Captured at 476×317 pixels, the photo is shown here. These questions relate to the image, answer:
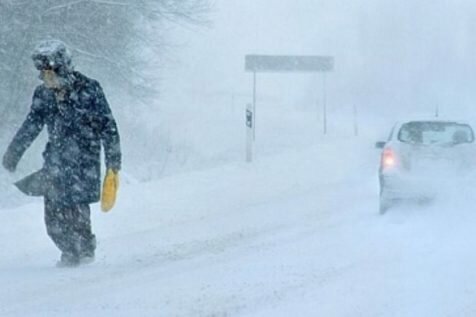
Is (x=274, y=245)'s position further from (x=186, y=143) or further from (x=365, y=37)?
(x=365, y=37)

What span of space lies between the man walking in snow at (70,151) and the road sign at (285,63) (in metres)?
18.1

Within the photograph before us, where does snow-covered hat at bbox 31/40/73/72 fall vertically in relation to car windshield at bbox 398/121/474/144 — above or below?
above

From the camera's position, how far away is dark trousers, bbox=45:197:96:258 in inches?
324

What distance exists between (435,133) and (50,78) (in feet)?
21.5

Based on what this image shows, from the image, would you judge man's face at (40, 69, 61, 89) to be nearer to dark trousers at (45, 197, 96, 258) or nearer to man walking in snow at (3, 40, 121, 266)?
man walking in snow at (3, 40, 121, 266)

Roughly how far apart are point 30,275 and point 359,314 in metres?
2.79

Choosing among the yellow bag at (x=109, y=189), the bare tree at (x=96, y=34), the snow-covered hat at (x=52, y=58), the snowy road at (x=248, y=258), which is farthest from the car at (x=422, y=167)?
the bare tree at (x=96, y=34)

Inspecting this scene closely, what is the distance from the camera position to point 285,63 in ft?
91.2

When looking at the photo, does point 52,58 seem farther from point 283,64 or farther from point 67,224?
point 283,64

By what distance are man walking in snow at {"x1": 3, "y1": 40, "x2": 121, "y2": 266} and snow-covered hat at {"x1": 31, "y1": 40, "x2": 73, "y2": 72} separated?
1 centimetres

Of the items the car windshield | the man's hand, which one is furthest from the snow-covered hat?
the car windshield

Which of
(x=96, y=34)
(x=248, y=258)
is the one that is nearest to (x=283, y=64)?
(x=96, y=34)

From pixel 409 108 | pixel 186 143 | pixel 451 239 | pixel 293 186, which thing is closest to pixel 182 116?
pixel 186 143

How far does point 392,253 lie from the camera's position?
922 centimetres
